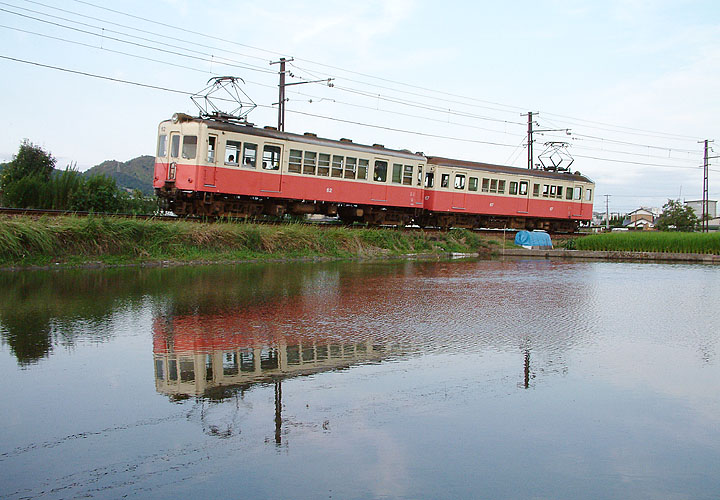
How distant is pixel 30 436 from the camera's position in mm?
3629

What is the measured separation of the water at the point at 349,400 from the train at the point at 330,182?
1298 cm

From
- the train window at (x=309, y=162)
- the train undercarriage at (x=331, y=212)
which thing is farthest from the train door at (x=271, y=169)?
the train window at (x=309, y=162)

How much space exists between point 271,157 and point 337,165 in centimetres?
327

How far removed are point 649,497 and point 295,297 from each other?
7.14m

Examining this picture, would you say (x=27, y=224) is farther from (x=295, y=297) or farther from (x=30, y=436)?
(x=30, y=436)

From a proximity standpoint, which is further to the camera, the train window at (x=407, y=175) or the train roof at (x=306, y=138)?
the train window at (x=407, y=175)

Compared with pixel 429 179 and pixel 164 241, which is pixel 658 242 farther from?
pixel 164 241

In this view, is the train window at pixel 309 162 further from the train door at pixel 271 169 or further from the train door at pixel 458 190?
the train door at pixel 458 190

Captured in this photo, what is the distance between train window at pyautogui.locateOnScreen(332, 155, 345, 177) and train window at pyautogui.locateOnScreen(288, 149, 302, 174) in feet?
5.89

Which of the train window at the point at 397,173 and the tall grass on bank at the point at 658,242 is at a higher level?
the train window at the point at 397,173

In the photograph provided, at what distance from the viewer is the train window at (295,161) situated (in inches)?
926

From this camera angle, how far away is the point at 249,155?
22.4m

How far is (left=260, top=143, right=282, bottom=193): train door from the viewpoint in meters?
22.8

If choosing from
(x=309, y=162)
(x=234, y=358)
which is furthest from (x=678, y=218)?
(x=234, y=358)
